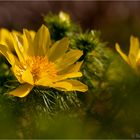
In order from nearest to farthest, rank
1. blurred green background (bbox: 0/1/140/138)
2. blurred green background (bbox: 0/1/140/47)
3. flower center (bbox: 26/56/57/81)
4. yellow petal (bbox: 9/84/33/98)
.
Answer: blurred green background (bbox: 0/1/140/138) < yellow petal (bbox: 9/84/33/98) < flower center (bbox: 26/56/57/81) < blurred green background (bbox: 0/1/140/47)

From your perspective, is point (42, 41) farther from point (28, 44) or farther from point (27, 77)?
point (27, 77)

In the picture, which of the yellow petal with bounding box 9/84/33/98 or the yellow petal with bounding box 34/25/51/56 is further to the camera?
the yellow petal with bounding box 34/25/51/56

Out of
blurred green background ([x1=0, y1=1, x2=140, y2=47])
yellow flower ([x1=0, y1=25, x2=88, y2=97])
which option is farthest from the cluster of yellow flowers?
blurred green background ([x1=0, y1=1, x2=140, y2=47])

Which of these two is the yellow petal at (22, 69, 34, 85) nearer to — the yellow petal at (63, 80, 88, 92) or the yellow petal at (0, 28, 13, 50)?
the yellow petal at (63, 80, 88, 92)

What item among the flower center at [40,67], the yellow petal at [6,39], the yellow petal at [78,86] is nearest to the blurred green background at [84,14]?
the yellow petal at [6,39]

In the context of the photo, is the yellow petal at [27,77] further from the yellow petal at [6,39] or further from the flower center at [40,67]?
the yellow petal at [6,39]

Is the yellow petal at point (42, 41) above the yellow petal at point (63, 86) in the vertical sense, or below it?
above

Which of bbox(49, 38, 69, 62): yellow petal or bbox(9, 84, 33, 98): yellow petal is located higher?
bbox(49, 38, 69, 62): yellow petal
